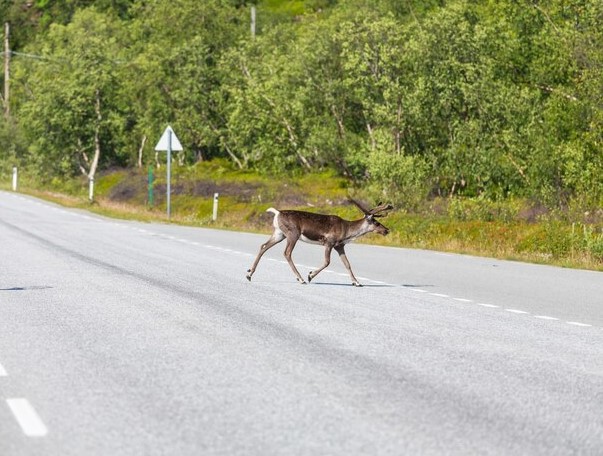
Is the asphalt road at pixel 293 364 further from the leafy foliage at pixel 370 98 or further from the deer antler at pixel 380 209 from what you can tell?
the leafy foliage at pixel 370 98

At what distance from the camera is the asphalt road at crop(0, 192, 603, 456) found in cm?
709

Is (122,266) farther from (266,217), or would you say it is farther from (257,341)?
(266,217)

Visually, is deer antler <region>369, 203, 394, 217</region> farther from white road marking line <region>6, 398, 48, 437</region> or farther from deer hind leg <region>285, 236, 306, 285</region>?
white road marking line <region>6, 398, 48, 437</region>

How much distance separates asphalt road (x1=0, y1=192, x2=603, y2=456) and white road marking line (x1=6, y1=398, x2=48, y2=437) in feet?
0.08

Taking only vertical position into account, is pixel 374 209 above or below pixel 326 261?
above

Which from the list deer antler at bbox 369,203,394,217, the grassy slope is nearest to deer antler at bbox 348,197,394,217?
deer antler at bbox 369,203,394,217

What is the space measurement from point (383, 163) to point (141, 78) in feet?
105

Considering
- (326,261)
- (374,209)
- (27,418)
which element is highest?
(374,209)

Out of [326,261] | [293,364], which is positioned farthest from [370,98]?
[293,364]

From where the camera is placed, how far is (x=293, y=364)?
32.8 ft

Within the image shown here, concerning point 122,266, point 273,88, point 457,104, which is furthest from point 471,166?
point 122,266

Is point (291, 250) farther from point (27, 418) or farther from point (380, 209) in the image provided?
point (27, 418)

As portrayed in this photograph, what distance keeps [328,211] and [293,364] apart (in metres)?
30.6

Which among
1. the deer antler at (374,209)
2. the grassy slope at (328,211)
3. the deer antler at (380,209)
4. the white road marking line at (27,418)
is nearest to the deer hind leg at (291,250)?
the deer antler at (374,209)
